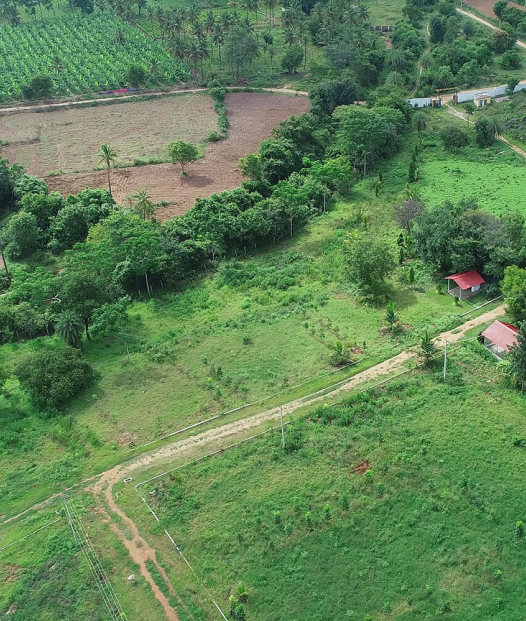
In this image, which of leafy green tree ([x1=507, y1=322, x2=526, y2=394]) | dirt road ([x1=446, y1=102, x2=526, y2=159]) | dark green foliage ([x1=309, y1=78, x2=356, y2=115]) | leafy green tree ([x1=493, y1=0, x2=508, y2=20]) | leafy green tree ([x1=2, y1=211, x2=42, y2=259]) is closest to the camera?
A: leafy green tree ([x1=507, y1=322, x2=526, y2=394])

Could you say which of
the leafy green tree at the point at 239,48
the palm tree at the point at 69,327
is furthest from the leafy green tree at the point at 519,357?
the leafy green tree at the point at 239,48

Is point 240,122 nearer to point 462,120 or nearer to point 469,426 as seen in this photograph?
point 462,120

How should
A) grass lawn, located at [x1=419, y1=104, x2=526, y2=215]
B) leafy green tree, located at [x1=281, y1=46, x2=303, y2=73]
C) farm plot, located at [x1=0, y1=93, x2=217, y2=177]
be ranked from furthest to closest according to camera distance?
leafy green tree, located at [x1=281, y1=46, x2=303, y2=73], farm plot, located at [x1=0, y1=93, x2=217, y2=177], grass lawn, located at [x1=419, y1=104, x2=526, y2=215]

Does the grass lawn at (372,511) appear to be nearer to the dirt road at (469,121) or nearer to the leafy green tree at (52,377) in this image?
the leafy green tree at (52,377)

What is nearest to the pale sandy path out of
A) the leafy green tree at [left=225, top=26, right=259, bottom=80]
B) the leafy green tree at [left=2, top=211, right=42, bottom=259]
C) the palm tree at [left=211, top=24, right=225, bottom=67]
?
the leafy green tree at [left=225, top=26, right=259, bottom=80]

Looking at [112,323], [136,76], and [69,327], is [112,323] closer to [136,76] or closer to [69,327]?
[69,327]

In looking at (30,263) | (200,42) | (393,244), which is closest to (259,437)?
(393,244)

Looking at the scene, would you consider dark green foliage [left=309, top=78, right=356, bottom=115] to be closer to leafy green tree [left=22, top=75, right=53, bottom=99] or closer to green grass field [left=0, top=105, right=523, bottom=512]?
green grass field [left=0, top=105, right=523, bottom=512]
